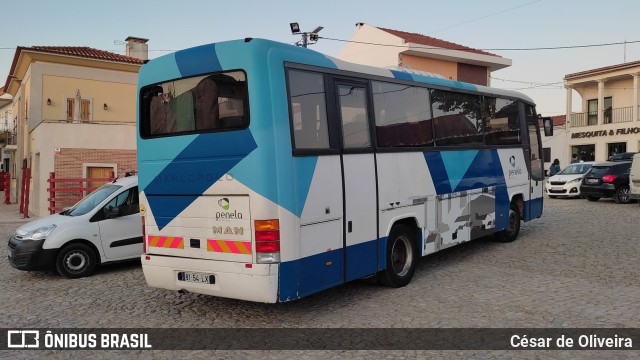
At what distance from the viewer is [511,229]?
11680 millimetres

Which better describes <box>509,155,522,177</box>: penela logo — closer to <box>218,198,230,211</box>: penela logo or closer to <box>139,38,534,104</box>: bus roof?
<box>139,38,534,104</box>: bus roof

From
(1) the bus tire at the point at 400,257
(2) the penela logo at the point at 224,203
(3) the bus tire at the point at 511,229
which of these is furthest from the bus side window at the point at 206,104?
(3) the bus tire at the point at 511,229

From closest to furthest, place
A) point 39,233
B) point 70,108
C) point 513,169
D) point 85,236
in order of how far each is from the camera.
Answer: point 39,233
point 85,236
point 513,169
point 70,108

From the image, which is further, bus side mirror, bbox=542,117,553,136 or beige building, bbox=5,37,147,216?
beige building, bbox=5,37,147,216

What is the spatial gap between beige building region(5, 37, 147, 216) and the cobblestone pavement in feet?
37.1

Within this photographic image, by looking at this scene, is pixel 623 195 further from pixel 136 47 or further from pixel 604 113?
pixel 136 47

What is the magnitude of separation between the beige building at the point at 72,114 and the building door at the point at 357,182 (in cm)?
1663

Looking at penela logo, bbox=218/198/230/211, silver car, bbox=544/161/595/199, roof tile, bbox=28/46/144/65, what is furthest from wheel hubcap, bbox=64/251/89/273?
silver car, bbox=544/161/595/199

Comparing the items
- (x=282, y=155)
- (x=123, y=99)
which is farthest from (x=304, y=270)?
(x=123, y=99)

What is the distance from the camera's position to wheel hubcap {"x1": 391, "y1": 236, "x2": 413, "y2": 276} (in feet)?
26.0

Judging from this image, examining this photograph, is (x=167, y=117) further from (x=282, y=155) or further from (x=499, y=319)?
(x=499, y=319)

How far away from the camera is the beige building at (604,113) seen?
38000mm

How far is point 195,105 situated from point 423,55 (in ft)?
96.0

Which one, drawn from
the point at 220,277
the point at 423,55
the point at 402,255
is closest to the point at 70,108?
the point at 423,55
